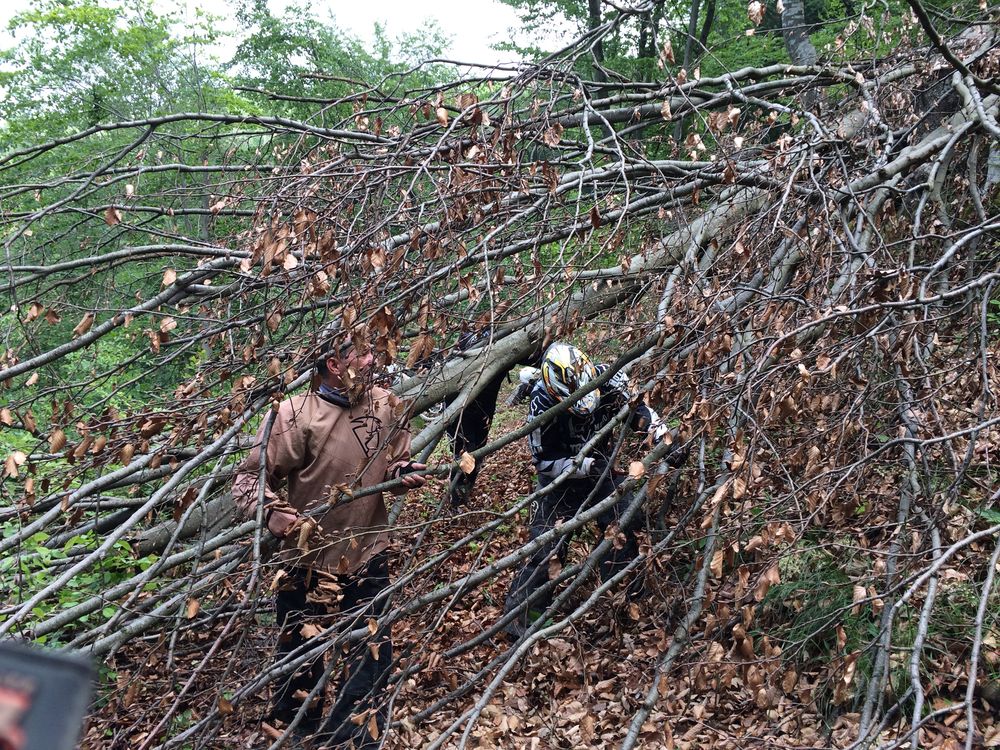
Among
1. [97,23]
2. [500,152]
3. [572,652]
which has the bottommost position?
[572,652]

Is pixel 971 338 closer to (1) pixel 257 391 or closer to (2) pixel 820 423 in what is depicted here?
(2) pixel 820 423

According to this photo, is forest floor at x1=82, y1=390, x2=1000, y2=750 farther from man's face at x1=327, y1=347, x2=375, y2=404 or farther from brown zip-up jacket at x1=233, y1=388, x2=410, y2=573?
man's face at x1=327, y1=347, x2=375, y2=404

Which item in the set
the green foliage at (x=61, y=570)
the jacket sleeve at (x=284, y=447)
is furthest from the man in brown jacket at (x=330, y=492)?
the green foliage at (x=61, y=570)

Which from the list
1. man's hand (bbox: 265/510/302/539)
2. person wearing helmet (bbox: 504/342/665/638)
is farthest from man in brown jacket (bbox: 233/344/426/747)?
person wearing helmet (bbox: 504/342/665/638)

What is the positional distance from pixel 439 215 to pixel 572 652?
3.33 meters

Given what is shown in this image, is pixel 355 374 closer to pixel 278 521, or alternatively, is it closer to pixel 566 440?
pixel 278 521

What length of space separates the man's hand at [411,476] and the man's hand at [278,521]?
1.53 feet

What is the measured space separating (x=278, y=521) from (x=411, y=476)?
0.62 meters

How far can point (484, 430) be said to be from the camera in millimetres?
6035

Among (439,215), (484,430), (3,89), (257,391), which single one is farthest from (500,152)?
(3,89)

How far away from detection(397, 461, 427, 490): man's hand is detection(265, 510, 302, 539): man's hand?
467mm

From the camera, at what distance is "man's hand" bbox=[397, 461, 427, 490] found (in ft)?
10.8

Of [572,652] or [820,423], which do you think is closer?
[820,423]

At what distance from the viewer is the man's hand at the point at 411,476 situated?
10.8 feet
